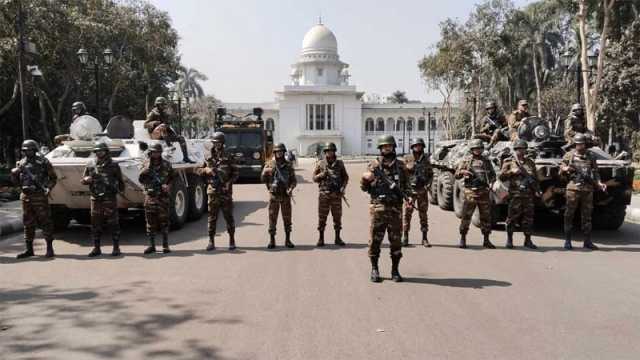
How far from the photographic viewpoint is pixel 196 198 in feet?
40.8

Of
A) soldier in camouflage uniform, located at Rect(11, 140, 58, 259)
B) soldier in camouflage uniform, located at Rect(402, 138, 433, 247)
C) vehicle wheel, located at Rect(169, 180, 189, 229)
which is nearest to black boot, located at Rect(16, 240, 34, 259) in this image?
soldier in camouflage uniform, located at Rect(11, 140, 58, 259)

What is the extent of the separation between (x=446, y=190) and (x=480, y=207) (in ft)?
15.9

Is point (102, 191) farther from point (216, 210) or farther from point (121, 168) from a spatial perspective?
point (216, 210)

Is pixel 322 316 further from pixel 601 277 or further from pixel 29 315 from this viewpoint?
pixel 601 277

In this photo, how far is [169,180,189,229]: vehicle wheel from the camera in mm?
10793

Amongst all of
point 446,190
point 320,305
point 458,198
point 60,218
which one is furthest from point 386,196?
point 446,190

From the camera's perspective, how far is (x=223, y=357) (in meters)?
4.45

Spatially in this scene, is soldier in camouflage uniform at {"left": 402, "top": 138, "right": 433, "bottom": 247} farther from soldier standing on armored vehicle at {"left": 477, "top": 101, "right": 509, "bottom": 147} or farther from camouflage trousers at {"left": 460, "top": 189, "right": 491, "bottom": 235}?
soldier standing on armored vehicle at {"left": 477, "top": 101, "right": 509, "bottom": 147}

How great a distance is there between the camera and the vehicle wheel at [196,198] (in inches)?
479

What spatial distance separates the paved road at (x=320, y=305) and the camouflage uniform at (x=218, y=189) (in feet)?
1.40

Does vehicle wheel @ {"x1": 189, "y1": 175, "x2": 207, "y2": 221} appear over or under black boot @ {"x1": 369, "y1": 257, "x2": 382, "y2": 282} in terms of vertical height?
over

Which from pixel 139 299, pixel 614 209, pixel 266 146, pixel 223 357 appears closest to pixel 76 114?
pixel 139 299

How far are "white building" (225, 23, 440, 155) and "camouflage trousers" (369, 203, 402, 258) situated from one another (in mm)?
74080

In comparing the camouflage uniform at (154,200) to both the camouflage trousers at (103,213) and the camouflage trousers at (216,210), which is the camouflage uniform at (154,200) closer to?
the camouflage trousers at (103,213)
